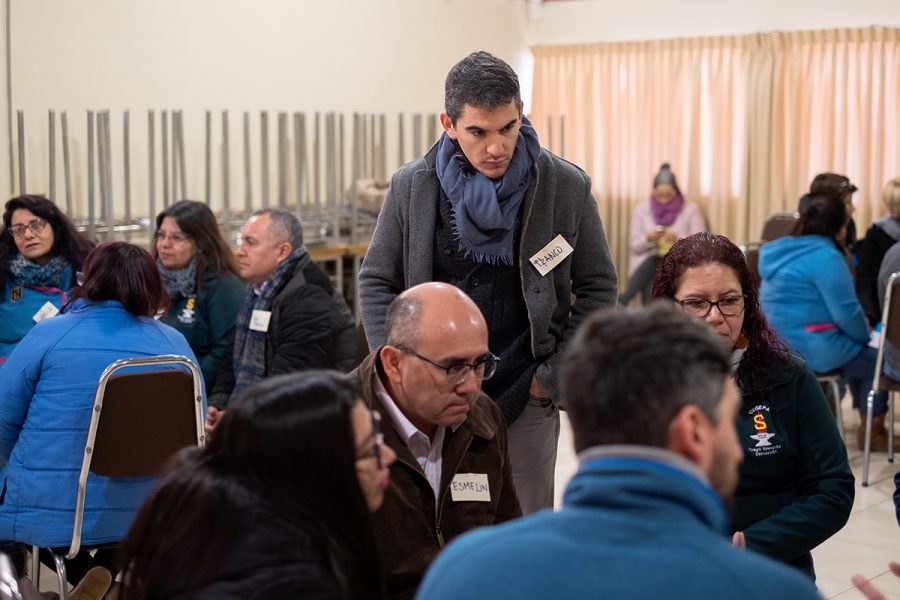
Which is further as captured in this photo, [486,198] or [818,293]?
[818,293]

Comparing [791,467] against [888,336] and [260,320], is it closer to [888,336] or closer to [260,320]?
[260,320]

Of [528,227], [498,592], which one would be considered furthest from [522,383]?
[498,592]

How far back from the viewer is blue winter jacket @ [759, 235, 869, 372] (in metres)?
5.19

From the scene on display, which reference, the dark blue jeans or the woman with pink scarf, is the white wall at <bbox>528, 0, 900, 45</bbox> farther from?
the dark blue jeans

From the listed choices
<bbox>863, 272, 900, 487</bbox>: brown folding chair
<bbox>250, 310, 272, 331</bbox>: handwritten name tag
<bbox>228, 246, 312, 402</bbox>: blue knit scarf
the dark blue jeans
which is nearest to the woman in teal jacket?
<bbox>228, 246, 312, 402</bbox>: blue knit scarf

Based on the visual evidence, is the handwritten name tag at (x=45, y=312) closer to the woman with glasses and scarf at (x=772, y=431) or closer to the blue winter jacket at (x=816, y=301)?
the woman with glasses and scarf at (x=772, y=431)

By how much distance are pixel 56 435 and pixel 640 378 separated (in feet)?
7.64

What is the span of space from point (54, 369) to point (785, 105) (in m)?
7.59

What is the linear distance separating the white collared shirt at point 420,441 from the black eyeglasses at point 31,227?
9.21 ft

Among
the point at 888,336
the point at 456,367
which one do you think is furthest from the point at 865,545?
the point at 456,367

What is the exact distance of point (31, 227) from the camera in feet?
14.8

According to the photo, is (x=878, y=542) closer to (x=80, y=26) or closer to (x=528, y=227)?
(x=528, y=227)

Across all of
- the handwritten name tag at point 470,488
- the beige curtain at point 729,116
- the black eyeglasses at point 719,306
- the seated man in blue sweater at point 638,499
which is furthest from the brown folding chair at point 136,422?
the beige curtain at point 729,116

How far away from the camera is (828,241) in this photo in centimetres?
522
